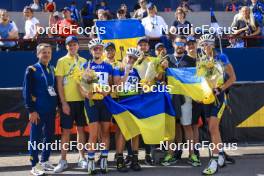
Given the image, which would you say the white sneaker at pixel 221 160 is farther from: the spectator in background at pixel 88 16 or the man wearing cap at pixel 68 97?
the spectator in background at pixel 88 16

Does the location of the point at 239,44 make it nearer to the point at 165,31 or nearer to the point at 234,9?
the point at 165,31

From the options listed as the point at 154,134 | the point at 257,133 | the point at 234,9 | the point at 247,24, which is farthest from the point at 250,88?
the point at 234,9

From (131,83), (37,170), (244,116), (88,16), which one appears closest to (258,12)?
(244,116)

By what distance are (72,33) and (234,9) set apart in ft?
27.6

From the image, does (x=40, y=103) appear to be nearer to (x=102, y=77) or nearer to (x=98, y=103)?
(x=98, y=103)

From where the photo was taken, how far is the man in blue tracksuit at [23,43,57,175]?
8.30 metres

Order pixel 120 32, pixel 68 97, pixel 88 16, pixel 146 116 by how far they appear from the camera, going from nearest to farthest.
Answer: pixel 68 97, pixel 146 116, pixel 120 32, pixel 88 16

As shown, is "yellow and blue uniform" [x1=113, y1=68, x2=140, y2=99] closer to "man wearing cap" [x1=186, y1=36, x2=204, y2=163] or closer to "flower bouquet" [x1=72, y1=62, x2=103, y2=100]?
"flower bouquet" [x1=72, y1=62, x2=103, y2=100]

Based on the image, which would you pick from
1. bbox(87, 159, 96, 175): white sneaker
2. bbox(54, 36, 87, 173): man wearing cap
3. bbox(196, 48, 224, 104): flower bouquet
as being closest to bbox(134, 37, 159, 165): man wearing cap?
bbox(196, 48, 224, 104): flower bouquet

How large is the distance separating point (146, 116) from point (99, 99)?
3.44 ft

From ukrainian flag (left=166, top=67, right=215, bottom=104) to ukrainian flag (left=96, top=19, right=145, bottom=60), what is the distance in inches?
88.0

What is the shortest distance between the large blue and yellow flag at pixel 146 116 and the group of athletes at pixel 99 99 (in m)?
0.15

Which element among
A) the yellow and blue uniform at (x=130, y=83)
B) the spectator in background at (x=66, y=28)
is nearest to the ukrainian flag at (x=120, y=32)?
the spectator in background at (x=66, y=28)

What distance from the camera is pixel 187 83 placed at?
29.8 feet
